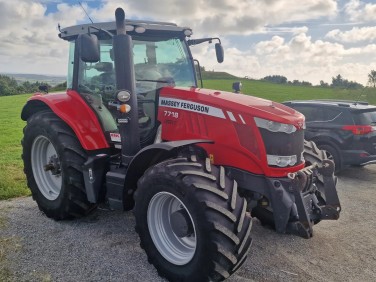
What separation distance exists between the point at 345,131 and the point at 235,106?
17.2 feet

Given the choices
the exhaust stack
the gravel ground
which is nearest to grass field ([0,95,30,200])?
the gravel ground

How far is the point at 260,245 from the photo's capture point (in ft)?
13.7

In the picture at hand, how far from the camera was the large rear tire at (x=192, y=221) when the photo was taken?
9.61ft

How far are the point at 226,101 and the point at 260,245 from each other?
1713 millimetres

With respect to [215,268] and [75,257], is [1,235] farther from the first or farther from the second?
[215,268]


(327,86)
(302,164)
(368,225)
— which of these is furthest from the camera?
(327,86)

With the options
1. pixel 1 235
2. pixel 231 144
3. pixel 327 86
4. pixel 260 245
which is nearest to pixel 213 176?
pixel 231 144

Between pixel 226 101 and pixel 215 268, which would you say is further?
pixel 226 101

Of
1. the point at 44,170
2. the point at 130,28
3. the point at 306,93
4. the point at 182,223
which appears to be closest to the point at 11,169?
the point at 44,170

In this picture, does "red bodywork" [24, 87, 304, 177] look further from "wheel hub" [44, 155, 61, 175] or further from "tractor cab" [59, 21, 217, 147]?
"wheel hub" [44, 155, 61, 175]

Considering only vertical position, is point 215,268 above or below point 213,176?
below

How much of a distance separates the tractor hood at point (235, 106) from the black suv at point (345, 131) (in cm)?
423

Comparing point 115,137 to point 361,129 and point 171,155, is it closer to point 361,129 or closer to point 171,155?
point 171,155

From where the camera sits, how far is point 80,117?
4.49 meters
